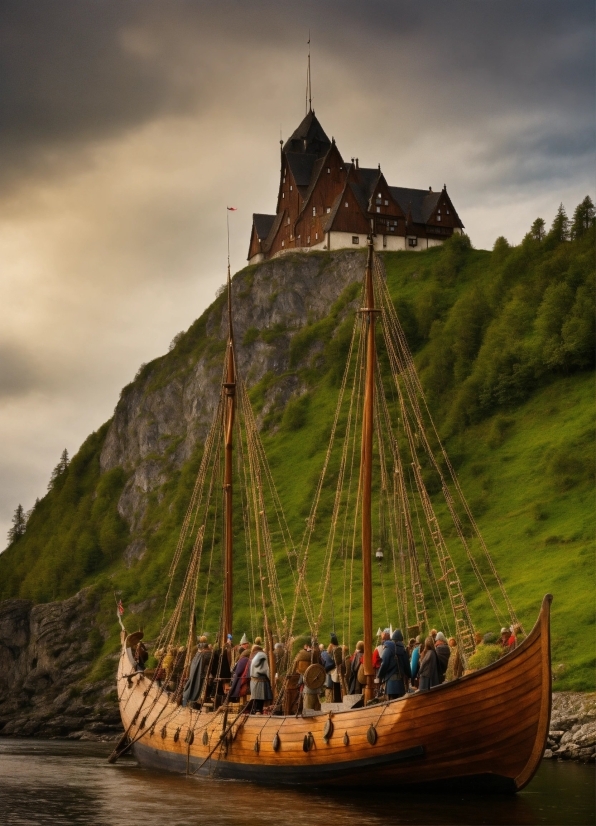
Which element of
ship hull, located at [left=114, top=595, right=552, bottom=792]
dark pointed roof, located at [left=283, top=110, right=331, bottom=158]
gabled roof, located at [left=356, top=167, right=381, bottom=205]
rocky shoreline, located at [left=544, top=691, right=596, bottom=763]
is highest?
dark pointed roof, located at [left=283, top=110, right=331, bottom=158]

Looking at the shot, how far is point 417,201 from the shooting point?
609 feet

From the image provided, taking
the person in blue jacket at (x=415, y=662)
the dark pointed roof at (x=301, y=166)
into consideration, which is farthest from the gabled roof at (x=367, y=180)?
the person in blue jacket at (x=415, y=662)

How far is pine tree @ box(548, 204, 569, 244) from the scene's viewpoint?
15550cm

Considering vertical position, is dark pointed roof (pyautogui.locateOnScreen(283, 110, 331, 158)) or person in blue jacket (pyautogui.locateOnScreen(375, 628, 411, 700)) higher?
dark pointed roof (pyautogui.locateOnScreen(283, 110, 331, 158))

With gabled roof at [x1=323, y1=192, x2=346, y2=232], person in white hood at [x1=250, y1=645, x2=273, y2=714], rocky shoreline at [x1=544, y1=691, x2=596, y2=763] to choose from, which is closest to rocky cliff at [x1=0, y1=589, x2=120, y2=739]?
rocky shoreline at [x1=544, y1=691, x2=596, y2=763]

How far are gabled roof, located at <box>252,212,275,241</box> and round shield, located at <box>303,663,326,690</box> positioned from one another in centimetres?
15495

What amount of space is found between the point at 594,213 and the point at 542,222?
701 centimetres

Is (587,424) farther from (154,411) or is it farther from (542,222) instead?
(154,411)

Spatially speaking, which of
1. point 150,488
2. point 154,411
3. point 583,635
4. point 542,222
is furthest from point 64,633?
point 542,222

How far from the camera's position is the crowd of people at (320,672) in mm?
37438

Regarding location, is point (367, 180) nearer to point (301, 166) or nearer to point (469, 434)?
point (301, 166)

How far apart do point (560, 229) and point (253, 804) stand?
131m

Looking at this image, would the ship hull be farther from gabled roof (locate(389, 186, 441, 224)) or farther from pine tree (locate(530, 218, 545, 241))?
gabled roof (locate(389, 186, 441, 224))

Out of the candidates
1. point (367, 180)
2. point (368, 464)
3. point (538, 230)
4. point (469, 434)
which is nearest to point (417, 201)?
point (367, 180)
